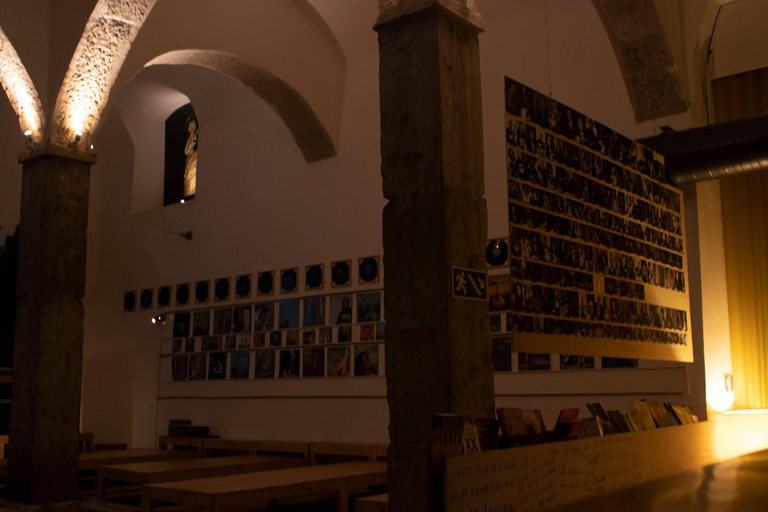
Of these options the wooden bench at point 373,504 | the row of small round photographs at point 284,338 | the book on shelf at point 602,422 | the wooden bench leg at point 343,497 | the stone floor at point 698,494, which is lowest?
the wooden bench leg at point 343,497

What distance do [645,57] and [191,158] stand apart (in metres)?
8.14

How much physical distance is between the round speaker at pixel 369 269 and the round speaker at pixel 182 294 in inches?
146

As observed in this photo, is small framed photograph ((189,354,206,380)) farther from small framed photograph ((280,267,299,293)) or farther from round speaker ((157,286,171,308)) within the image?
small framed photograph ((280,267,299,293))

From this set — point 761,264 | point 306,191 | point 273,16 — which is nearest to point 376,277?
point 306,191

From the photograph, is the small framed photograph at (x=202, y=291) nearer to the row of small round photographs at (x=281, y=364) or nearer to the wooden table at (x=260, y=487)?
the row of small round photographs at (x=281, y=364)

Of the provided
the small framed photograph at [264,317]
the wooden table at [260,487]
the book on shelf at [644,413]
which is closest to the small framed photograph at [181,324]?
the small framed photograph at [264,317]

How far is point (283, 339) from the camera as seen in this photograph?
11062 millimetres

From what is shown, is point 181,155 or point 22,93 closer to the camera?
point 22,93

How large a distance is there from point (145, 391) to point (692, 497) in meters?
9.89

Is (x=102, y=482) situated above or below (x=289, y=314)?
below

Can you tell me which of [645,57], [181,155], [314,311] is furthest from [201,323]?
[645,57]

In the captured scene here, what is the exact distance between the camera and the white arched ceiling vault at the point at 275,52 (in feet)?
32.2

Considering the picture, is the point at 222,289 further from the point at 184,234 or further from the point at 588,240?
the point at 588,240

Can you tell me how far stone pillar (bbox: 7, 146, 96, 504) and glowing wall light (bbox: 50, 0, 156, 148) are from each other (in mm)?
311
